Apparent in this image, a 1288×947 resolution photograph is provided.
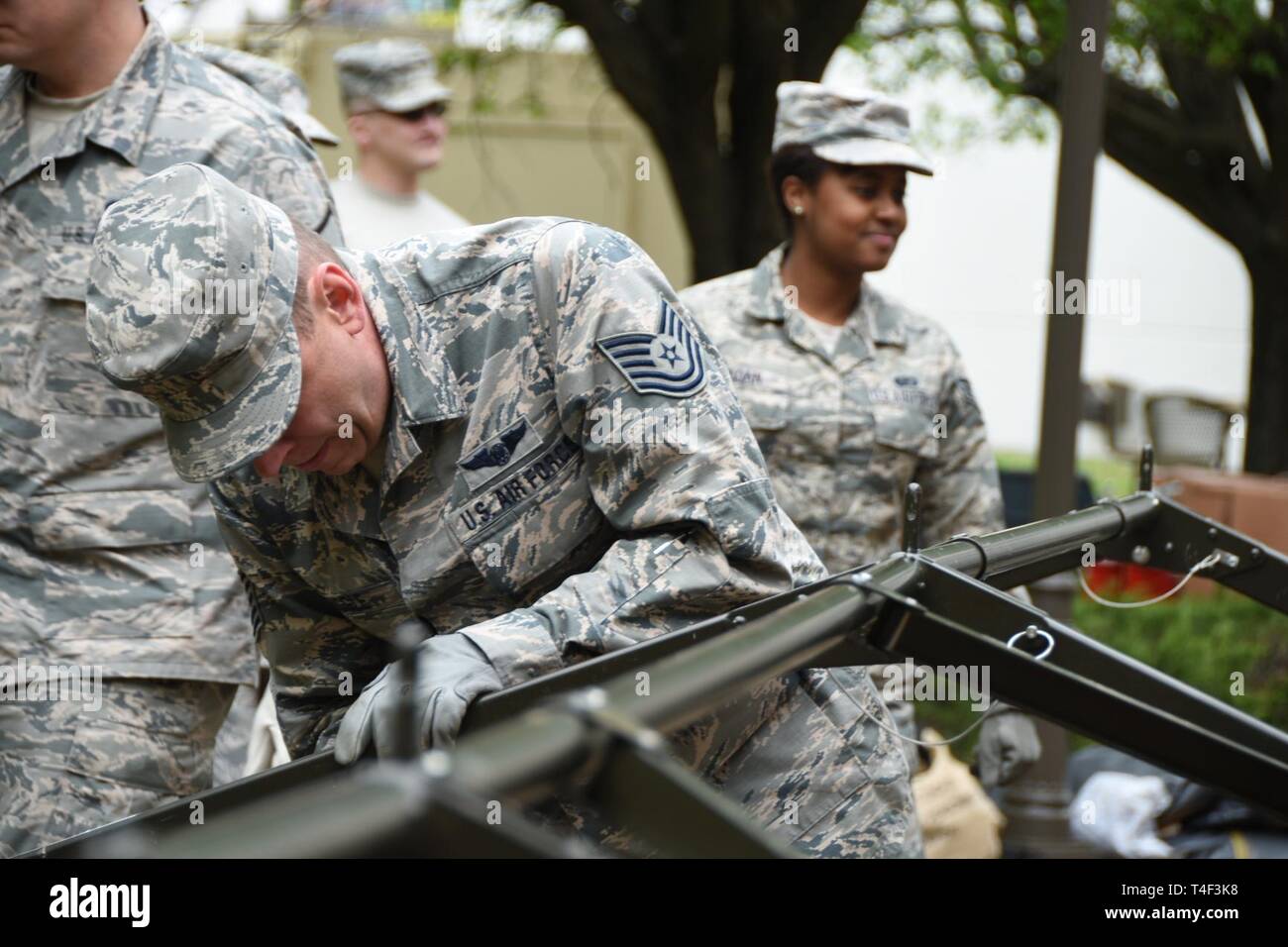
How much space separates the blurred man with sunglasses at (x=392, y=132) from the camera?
5496 millimetres

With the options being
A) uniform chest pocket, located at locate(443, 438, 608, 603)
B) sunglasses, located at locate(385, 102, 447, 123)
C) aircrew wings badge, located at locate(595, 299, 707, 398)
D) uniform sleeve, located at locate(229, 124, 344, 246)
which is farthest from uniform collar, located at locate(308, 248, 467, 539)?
sunglasses, located at locate(385, 102, 447, 123)

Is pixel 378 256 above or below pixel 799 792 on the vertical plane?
above

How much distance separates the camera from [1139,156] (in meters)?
10.9

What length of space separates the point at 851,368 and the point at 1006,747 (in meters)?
0.97

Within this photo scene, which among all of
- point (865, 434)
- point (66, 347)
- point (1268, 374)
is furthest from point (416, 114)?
point (1268, 374)

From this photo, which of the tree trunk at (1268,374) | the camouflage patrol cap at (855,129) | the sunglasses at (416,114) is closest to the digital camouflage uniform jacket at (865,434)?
the camouflage patrol cap at (855,129)

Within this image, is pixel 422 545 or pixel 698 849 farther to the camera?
pixel 422 545

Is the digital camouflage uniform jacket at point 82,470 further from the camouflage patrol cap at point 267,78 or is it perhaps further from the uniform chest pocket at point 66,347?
the camouflage patrol cap at point 267,78

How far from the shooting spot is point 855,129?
4359mm

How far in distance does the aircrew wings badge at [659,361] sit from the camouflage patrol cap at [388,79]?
3626 mm

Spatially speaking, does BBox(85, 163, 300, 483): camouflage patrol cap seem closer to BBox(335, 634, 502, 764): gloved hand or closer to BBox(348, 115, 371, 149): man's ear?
BBox(335, 634, 502, 764): gloved hand
